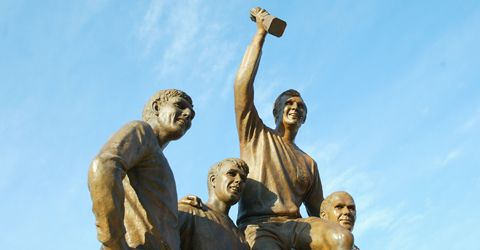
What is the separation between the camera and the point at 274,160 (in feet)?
25.1

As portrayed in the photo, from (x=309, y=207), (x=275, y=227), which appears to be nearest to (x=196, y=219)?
(x=275, y=227)

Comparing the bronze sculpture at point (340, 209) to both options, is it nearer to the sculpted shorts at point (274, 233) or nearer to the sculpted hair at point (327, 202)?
the sculpted hair at point (327, 202)

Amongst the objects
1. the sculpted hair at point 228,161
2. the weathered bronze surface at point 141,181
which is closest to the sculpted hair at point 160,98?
the weathered bronze surface at point 141,181

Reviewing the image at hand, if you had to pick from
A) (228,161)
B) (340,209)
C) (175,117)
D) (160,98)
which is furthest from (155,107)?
(340,209)

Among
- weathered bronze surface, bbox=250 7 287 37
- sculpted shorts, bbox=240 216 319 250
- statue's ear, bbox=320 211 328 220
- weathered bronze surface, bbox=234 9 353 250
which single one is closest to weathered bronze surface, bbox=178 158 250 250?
sculpted shorts, bbox=240 216 319 250

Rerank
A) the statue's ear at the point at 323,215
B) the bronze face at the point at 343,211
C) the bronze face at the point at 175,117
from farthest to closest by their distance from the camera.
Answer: the statue's ear at the point at 323,215 → the bronze face at the point at 343,211 → the bronze face at the point at 175,117

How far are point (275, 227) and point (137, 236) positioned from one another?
2.07 metres

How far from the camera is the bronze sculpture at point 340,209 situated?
743cm

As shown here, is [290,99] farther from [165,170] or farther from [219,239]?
[165,170]

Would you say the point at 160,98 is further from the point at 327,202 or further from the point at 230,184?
the point at 327,202

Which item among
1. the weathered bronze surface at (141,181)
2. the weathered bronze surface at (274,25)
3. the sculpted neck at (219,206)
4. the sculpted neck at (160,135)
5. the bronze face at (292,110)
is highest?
the weathered bronze surface at (274,25)

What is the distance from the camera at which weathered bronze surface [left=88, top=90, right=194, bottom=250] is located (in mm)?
4555

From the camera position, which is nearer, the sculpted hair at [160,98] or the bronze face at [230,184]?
the sculpted hair at [160,98]

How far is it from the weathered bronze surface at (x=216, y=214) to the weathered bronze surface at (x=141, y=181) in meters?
0.77
